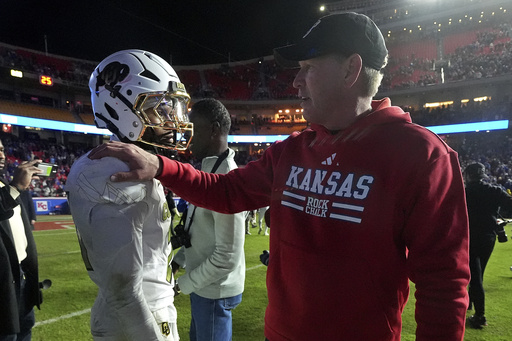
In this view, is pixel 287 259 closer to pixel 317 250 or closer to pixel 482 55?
pixel 317 250

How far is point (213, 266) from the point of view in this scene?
2.43 metres

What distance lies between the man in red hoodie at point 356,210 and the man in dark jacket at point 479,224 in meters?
4.30

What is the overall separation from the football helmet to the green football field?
134 inches

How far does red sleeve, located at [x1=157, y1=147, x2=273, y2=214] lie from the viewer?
193cm

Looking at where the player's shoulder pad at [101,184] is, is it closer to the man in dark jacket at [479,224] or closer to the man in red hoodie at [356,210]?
the man in red hoodie at [356,210]

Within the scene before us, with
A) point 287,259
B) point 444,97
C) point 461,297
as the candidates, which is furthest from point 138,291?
point 444,97

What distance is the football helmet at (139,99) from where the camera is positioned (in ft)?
5.92

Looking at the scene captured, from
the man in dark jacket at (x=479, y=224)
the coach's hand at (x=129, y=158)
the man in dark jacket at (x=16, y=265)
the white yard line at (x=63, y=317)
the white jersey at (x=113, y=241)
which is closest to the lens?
Answer: the white jersey at (x=113, y=241)

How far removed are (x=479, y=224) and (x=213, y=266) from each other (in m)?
4.38

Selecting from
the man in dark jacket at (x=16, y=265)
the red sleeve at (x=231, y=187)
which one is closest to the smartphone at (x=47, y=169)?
the man in dark jacket at (x=16, y=265)

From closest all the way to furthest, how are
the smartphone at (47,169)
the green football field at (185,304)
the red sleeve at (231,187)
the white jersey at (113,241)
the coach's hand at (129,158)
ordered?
the white jersey at (113,241), the coach's hand at (129,158), the red sleeve at (231,187), the smartphone at (47,169), the green football field at (185,304)

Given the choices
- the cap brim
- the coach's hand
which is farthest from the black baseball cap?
the coach's hand

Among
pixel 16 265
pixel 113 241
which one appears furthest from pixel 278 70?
pixel 113 241

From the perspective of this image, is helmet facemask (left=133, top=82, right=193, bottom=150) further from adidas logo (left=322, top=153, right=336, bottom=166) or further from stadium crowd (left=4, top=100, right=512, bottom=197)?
stadium crowd (left=4, top=100, right=512, bottom=197)
